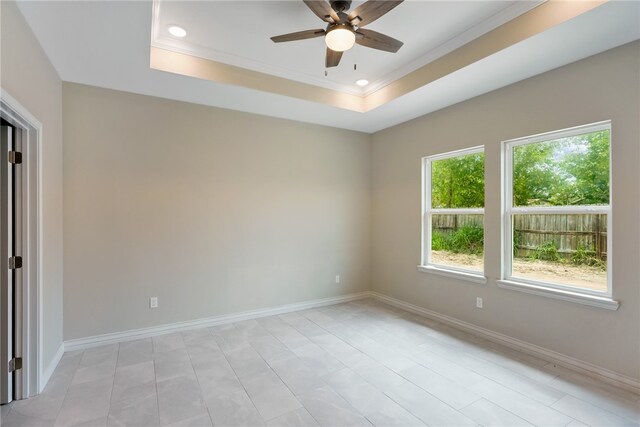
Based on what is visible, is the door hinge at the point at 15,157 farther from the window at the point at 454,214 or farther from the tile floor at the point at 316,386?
the window at the point at 454,214

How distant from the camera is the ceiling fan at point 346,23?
204cm

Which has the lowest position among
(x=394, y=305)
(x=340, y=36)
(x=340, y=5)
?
(x=394, y=305)

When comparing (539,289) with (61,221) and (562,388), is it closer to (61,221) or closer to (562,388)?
(562,388)

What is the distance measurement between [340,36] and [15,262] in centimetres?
291

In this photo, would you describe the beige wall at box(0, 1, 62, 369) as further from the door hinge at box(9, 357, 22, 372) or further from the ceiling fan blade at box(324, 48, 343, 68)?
the ceiling fan blade at box(324, 48, 343, 68)

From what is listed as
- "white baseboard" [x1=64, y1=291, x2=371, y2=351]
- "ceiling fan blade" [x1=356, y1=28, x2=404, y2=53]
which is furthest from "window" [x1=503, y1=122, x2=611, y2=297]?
"white baseboard" [x1=64, y1=291, x2=371, y2=351]

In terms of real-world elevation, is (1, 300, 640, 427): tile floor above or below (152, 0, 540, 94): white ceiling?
below

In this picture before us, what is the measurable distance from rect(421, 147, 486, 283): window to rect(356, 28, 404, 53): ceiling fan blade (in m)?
1.80

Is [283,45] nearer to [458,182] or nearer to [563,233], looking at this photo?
[458,182]

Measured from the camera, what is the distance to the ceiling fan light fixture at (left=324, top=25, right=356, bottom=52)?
2209 mm

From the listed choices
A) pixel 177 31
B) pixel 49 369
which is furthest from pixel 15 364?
pixel 177 31

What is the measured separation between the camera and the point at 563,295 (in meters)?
2.79

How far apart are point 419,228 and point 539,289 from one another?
5.26 feet

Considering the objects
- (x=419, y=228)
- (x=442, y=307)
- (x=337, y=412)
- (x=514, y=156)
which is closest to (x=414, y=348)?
(x=442, y=307)
